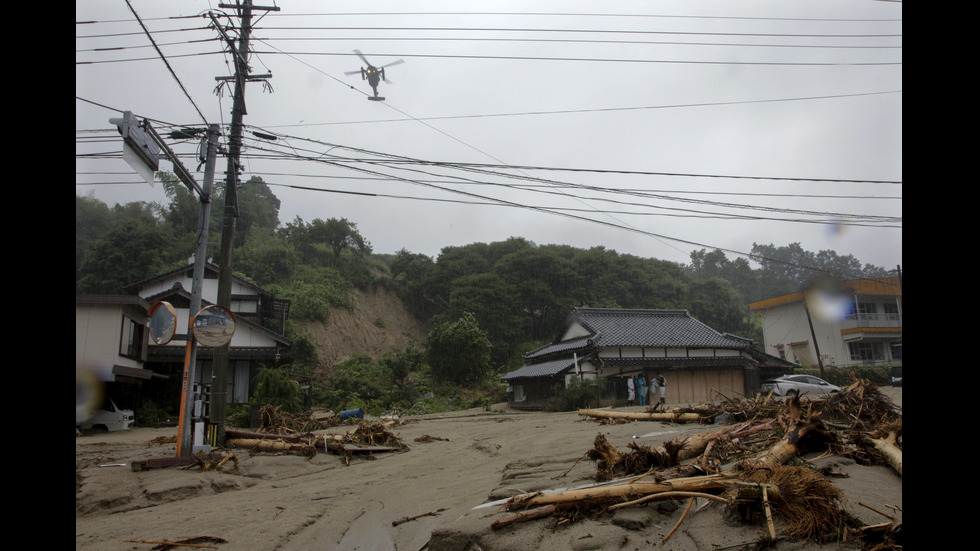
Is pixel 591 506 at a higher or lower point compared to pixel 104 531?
higher

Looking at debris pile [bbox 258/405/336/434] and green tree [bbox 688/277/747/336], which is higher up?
green tree [bbox 688/277/747/336]

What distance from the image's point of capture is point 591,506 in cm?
504

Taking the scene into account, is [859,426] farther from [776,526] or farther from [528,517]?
[528,517]

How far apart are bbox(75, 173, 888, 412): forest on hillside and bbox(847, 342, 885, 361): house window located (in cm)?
652

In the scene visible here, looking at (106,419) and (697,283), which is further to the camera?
(697,283)

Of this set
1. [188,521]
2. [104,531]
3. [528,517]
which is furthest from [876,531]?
[104,531]

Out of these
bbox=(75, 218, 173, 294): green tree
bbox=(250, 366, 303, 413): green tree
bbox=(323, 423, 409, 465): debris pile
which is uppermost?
bbox=(75, 218, 173, 294): green tree

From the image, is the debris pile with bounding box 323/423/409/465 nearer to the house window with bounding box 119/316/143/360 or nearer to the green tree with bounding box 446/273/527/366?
the house window with bounding box 119/316/143/360

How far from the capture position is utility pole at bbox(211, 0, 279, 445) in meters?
12.4

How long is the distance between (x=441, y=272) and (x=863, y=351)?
33630 millimetres

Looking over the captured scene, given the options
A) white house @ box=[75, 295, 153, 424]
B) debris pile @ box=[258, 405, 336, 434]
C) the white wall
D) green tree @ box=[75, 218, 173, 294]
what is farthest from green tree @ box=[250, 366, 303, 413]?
green tree @ box=[75, 218, 173, 294]

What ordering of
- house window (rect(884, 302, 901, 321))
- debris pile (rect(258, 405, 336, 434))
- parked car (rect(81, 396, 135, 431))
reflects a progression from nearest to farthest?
debris pile (rect(258, 405, 336, 434)) → parked car (rect(81, 396, 135, 431)) → house window (rect(884, 302, 901, 321))

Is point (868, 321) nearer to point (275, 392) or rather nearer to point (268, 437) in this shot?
point (275, 392)
